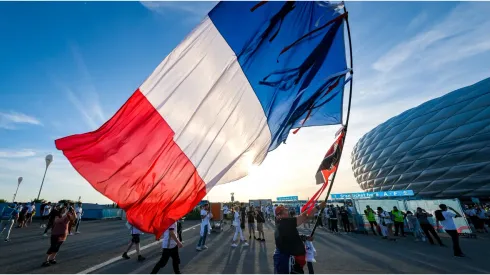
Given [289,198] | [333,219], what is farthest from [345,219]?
[289,198]

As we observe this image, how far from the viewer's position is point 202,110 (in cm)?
354

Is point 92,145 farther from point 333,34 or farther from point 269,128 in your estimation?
point 333,34

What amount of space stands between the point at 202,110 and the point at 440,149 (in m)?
46.0

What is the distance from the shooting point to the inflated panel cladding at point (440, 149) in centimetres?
3291

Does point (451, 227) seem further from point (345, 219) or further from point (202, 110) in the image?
point (202, 110)

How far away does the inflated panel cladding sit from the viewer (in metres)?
32.9

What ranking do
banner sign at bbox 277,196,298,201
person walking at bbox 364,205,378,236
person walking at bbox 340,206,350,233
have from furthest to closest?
banner sign at bbox 277,196,298,201
person walking at bbox 340,206,350,233
person walking at bbox 364,205,378,236

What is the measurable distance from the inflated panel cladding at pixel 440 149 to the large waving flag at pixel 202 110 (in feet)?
138

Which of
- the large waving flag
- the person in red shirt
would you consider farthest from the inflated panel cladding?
the person in red shirt

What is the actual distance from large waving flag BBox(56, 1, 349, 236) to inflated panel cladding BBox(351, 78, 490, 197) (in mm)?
41990

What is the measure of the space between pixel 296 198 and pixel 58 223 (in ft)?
182

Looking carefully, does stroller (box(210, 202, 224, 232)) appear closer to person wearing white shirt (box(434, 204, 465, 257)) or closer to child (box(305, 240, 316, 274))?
person wearing white shirt (box(434, 204, 465, 257))

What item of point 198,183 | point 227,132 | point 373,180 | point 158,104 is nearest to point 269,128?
point 227,132

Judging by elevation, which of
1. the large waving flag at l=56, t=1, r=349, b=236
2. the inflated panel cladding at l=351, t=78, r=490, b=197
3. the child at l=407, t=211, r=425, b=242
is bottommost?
the child at l=407, t=211, r=425, b=242
